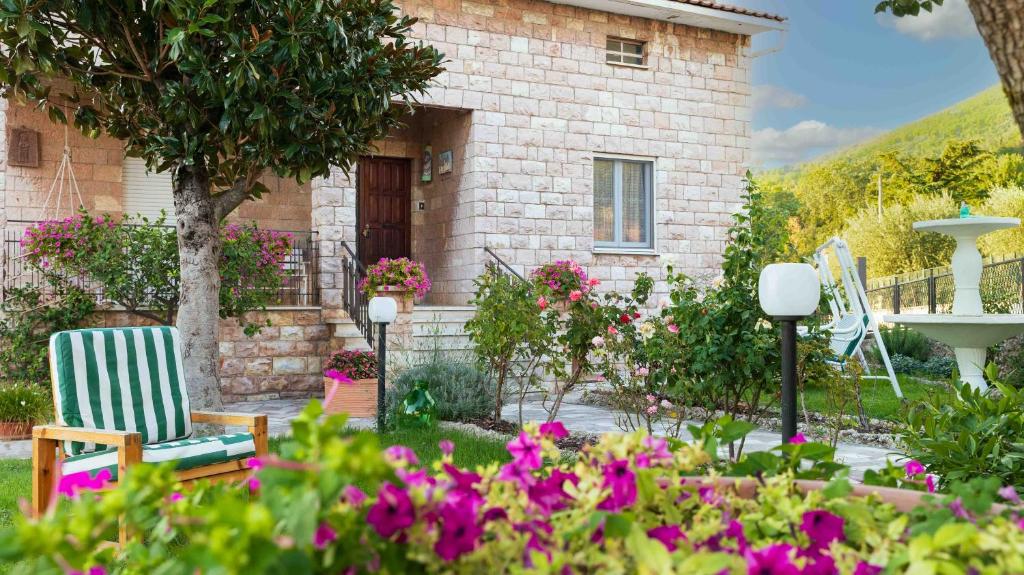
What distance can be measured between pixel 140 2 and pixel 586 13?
6.94 metres

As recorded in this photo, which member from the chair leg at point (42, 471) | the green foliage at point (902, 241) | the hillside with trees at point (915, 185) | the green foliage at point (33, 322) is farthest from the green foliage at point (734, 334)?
the green foliage at point (902, 241)

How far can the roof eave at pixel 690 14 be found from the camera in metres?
10.6

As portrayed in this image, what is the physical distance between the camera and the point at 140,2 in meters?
4.84

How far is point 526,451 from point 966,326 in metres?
5.32

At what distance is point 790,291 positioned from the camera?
3.20 metres

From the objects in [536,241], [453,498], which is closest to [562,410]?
[536,241]

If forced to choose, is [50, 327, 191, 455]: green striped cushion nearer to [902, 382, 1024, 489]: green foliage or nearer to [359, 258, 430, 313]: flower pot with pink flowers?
[902, 382, 1024, 489]: green foliage

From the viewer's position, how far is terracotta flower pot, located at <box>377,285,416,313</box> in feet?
27.8

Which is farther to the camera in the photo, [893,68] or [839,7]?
[839,7]

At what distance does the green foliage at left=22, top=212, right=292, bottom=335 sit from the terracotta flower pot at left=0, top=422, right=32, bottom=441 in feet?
5.49

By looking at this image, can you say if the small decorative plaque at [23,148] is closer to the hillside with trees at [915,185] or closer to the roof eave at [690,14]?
the roof eave at [690,14]

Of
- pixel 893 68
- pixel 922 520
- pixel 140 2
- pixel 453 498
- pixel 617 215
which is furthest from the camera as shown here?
pixel 893 68

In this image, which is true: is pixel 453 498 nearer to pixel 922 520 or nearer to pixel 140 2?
pixel 922 520


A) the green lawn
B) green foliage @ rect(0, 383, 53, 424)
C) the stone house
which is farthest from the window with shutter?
the green lawn
